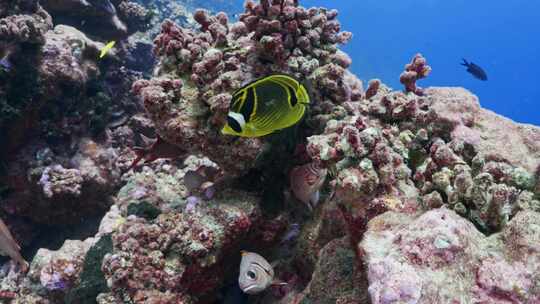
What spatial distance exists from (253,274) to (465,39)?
175107 mm

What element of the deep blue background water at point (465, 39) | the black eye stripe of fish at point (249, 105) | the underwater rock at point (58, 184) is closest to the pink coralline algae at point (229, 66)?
the black eye stripe of fish at point (249, 105)

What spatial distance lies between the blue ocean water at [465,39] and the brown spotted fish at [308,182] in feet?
360

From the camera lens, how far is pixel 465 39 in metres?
154

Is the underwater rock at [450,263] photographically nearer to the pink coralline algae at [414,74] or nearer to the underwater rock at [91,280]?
the pink coralline algae at [414,74]

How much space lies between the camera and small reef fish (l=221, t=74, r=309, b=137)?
2.22m

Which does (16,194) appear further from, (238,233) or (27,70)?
(238,233)

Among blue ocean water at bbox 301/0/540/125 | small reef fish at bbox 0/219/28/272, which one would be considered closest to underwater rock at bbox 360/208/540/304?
small reef fish at bbox 0/219/28/272

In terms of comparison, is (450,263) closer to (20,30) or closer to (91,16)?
(20,30)

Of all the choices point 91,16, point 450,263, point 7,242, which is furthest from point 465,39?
point 450,263

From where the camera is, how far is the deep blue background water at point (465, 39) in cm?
11812

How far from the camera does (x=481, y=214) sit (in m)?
2.29

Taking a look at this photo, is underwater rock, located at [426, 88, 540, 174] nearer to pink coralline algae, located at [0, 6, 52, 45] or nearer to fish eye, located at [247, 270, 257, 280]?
fish eye, located at [247, 270, 257, 280]

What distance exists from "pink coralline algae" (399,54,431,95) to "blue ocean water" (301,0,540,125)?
108831mm

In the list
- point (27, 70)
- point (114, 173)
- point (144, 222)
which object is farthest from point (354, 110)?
point (27, 70)
